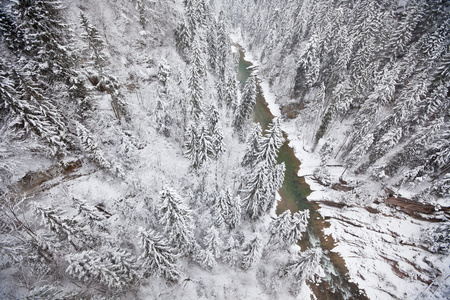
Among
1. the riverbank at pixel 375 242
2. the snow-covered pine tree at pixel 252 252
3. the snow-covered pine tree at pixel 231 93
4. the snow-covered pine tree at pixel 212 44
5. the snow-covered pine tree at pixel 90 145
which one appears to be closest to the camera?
the snow-covered pine tree at pixel 90 145

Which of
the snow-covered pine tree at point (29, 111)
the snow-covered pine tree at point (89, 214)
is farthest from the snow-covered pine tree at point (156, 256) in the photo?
the snow-covered pine tree at point (29, 111)

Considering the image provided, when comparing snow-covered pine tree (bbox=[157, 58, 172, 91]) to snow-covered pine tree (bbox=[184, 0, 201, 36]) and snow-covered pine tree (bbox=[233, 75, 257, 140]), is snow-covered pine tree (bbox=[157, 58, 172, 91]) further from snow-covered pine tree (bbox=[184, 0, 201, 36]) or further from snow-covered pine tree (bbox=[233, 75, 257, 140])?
snow-covered pine tree (bbox=[184, 0, 201, 36])

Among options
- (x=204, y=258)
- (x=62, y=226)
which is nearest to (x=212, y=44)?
(x=62, y=226)

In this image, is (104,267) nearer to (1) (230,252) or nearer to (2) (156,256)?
(2) (156,256)

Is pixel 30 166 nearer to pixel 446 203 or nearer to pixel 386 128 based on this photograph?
pixel 386 128

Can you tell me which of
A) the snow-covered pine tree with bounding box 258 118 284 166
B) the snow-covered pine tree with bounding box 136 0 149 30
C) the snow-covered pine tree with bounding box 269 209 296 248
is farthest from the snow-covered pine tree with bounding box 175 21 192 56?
the snow-covered pine tree with bounding box 269 209 296 248

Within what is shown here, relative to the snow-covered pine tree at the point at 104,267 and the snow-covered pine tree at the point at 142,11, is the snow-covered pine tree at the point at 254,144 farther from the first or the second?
the snow-covered pine tree at the point at 142,11
